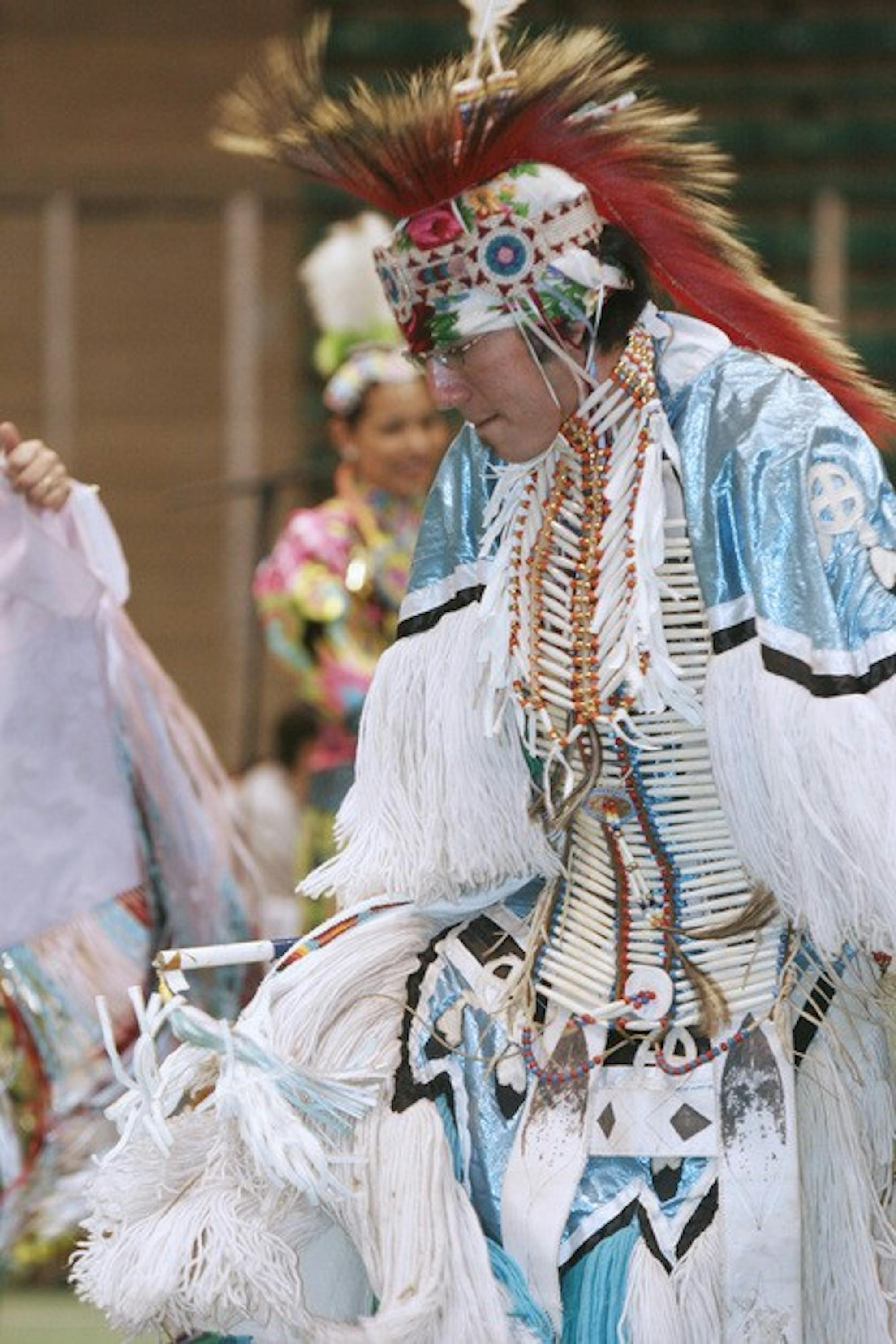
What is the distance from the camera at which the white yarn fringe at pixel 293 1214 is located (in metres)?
2.53

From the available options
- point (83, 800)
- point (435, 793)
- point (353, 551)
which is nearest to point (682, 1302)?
point (435, 793)

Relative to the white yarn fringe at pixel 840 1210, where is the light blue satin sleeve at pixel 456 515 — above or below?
above

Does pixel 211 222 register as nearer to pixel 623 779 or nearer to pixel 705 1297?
pixel 623 779

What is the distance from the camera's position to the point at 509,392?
105 inches

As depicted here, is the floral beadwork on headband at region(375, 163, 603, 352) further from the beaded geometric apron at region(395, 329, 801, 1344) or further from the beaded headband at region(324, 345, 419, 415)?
A: the beaded headband at region(324, 345, 419, 415)

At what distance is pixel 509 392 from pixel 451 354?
0.07 metres

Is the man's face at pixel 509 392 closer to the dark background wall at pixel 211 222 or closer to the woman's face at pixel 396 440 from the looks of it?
the woman's face at pixel 396 440

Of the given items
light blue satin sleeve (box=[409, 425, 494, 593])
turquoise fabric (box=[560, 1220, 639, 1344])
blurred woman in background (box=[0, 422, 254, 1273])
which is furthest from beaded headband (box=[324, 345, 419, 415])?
turquoise fabric (box=[560, 1220, 639, 1344])

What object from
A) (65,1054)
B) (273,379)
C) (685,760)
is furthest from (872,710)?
(273,379)

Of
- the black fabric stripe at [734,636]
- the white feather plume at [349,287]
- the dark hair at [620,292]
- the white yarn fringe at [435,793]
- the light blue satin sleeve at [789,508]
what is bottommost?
the white feather plume at [349,287]

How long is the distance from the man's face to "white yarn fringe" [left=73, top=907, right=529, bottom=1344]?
531mm

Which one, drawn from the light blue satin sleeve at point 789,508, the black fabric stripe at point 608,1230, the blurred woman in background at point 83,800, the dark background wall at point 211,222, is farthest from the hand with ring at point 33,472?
the dark background wall at point 211,222

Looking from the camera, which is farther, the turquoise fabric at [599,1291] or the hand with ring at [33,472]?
the hand with ring at [33,472]

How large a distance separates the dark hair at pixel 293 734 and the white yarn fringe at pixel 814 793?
3.85 meters
